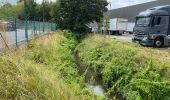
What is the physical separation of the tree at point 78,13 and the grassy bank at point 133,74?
22.2 m

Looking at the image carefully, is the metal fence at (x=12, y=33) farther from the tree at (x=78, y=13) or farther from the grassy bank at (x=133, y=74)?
the tree at (x=78, y=13)

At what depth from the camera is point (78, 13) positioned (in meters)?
39.8

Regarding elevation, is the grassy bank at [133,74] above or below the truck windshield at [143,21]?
below

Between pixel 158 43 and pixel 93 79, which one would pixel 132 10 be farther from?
pixel 93 79

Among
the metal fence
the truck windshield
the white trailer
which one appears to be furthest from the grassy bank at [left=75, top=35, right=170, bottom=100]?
the white trailer

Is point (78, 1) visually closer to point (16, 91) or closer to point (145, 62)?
point (145, 62)

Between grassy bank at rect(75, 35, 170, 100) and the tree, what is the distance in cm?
2215

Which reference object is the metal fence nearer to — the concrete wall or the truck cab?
the truck cab

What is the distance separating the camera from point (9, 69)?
286 inches

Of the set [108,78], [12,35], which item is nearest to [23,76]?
[108,78]

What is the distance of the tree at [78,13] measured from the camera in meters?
39.3

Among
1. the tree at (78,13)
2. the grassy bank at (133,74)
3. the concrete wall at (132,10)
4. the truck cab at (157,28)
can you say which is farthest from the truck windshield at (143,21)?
the concrete wall at (132,10)

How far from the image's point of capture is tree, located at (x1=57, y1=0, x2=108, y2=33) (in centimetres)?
3931

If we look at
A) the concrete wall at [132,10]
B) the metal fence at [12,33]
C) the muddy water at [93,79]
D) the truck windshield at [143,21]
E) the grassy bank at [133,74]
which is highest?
the concrete wall at [132,10]
